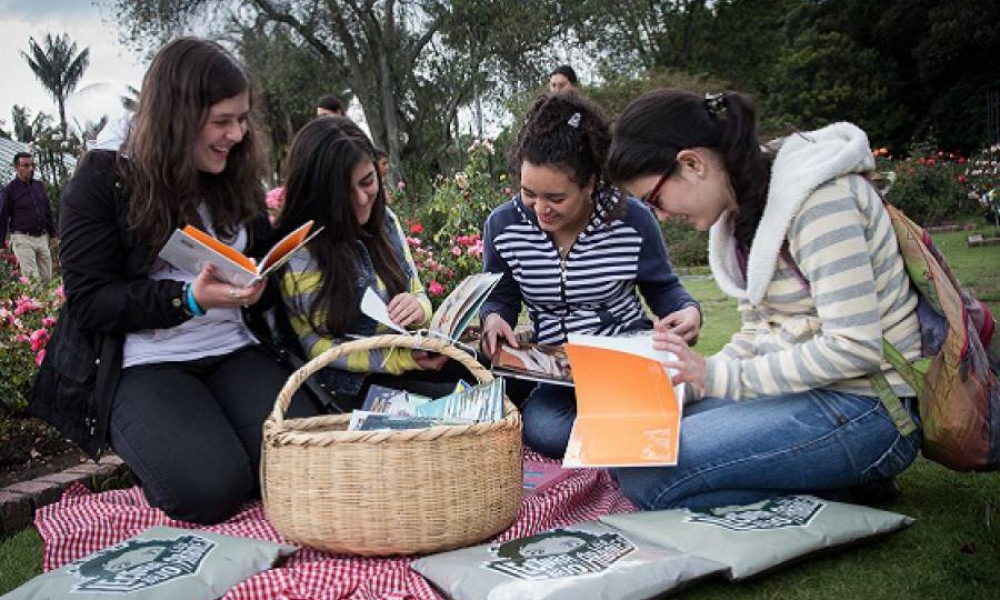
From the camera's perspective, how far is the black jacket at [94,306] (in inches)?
102

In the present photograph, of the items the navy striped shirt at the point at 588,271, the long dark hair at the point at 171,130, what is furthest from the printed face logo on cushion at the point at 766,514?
the long dark hair at the point at 171,130

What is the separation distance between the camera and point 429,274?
5320 millimetres

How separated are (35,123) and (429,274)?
66.3ft

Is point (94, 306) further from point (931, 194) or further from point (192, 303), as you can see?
point (931, 194)

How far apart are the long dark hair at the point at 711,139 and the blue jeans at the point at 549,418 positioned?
37.9 inches

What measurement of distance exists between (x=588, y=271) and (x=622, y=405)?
0.77 metres

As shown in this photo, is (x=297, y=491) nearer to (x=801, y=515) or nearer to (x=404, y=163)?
(x=801, y=515)

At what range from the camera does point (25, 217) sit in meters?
9.86

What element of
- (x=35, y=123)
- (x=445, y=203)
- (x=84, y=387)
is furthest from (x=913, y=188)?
(x=35, y=123)

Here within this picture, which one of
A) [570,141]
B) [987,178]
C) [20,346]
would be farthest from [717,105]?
[987,178]

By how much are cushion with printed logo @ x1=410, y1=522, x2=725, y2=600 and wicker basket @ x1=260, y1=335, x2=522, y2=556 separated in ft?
0.29

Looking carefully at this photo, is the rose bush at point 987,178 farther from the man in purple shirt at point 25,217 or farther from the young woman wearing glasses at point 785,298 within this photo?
the man in purple shirt at point 25,217

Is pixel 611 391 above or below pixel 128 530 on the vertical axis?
above

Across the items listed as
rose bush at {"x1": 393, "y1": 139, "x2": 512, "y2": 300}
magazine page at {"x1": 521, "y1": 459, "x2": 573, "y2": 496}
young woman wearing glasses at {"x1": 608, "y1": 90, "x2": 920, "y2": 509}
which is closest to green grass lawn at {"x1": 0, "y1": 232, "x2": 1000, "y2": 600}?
young woman wearing glasses at {"x1": 608, "y1": 90, "x2": 920, "y2": 509}
